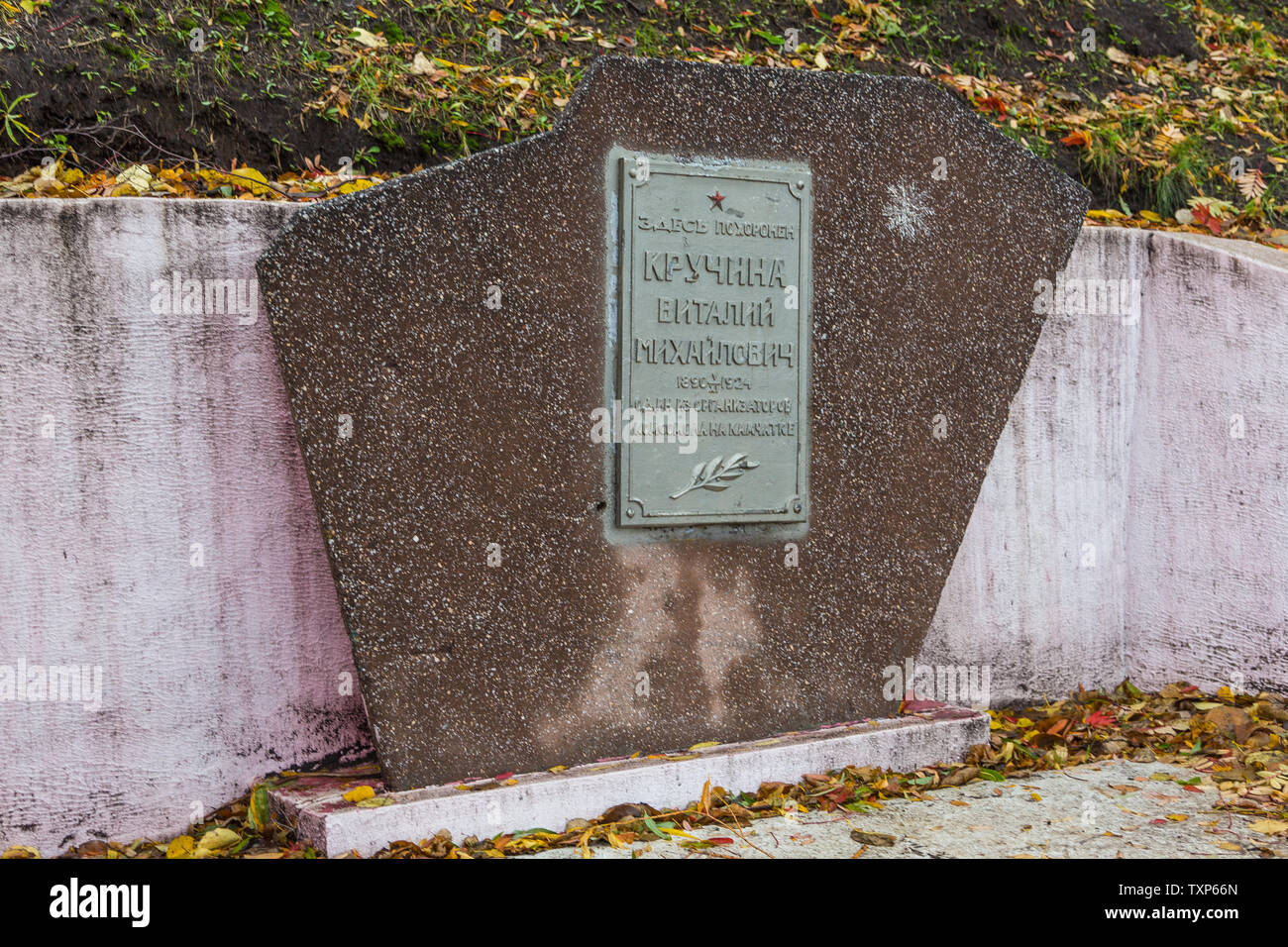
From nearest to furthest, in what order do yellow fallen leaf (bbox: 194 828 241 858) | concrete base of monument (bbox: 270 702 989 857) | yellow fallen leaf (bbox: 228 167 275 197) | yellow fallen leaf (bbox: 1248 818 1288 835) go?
1. concrete base of monument (bbox: 270 702 989 857)
2. yellow fallen leaf (bbox: 194 828 241 858)
3. yellow fallen leaf (bbox: 1248 818 1288 835)
4. yellow fallen leaf (bbox: 228 167 275 197)

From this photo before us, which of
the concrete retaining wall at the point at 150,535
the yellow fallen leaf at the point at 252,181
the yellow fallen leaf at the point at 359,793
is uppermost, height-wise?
the yellow fallen leaf at the point at 252,181

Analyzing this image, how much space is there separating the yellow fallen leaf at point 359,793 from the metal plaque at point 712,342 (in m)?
1.06

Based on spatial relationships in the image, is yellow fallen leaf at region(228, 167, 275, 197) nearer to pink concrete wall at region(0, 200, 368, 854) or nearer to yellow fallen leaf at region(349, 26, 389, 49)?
pink concrete wall at region(0, 200, 368, 854)

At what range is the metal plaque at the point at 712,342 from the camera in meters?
3.57

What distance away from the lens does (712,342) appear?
3.68 meters

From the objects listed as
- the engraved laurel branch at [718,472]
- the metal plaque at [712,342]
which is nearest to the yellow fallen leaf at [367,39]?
the metal plaque at [712,342]

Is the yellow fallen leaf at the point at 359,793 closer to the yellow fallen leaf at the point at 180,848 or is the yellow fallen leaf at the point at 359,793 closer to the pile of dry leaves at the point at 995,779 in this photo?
the pile of dry leaves at the point at 995,779

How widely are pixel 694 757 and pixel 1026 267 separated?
6.75 feet

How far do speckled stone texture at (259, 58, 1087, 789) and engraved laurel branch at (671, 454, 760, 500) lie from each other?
0.55ft

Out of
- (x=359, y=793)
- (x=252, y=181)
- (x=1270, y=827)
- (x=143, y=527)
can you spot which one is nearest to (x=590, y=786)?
(x=359, y=793)

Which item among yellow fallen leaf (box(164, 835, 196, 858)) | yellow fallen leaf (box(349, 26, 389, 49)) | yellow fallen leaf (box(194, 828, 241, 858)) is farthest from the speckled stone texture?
yellow fallen leaf (box(349, 26, 389, 49))

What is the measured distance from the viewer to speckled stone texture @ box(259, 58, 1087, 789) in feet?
10.6

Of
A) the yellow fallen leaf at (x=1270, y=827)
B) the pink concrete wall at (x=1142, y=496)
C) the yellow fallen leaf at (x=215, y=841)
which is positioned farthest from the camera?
the pink concrete wall at (x=1142, y=496)
